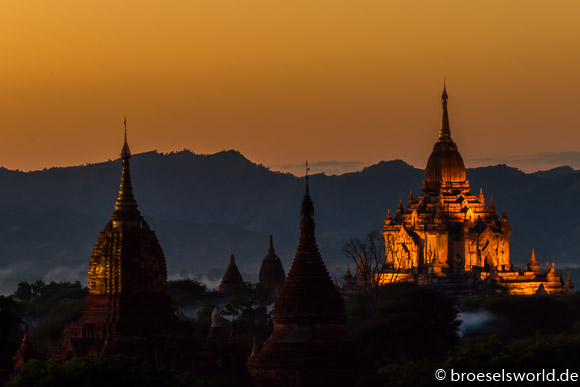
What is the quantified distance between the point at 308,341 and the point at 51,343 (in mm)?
22362

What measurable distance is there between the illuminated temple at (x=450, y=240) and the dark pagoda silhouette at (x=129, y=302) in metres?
81.0

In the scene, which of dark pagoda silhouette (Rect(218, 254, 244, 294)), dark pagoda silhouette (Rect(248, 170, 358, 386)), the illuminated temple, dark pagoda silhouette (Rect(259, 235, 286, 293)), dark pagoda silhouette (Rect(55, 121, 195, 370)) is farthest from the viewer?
dark pagoda silhouette (Rect(259, 235, 286, 293))

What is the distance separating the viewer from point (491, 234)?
180m

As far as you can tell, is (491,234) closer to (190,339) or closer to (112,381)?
(190,339)

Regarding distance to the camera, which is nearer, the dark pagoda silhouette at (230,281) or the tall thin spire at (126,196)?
the tall thin spire at (126,196)

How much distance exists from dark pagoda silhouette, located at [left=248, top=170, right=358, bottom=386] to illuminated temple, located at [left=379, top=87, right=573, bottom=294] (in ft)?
262

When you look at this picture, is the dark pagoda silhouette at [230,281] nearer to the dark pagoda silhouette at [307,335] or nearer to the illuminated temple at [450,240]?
the illuminated temple at [450,240]

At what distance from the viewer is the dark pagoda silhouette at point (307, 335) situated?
294 ft

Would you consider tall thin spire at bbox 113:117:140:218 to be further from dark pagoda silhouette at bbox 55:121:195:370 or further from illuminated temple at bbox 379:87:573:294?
illuminated temple at bbox 379:87:573:294

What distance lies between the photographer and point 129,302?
9081cm

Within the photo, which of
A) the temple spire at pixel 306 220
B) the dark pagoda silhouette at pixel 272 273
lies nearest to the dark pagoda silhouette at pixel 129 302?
the temple spire at pixel 306 220

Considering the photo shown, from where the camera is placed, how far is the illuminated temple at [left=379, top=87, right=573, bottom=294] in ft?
575

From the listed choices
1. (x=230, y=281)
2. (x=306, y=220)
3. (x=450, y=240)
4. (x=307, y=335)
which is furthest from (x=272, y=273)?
(x=307, y=335)

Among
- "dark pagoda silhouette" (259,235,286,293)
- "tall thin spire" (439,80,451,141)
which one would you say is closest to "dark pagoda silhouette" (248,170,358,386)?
"dark pagoda silhouette" (259,235,286,293)
